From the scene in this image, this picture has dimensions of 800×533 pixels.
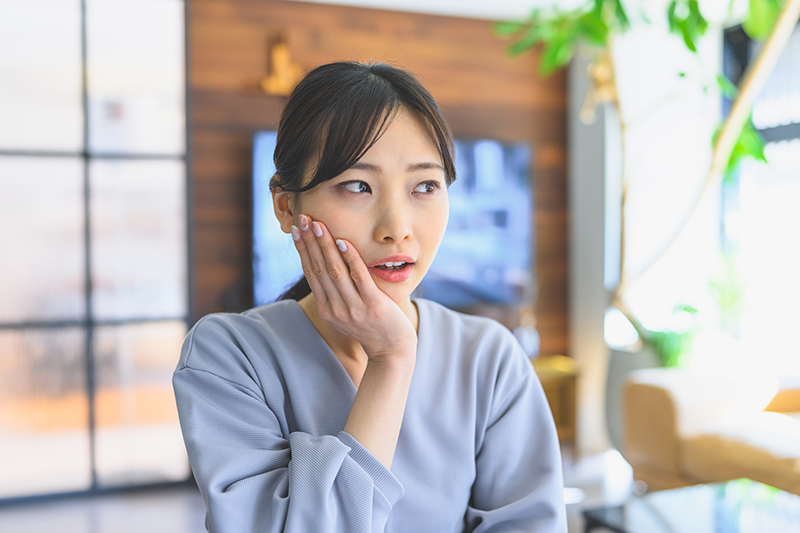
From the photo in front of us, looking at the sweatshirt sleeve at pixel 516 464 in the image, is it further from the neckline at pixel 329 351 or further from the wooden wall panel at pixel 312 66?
the wooden wall panel at pixel 312 66

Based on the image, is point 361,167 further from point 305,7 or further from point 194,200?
point 305,7

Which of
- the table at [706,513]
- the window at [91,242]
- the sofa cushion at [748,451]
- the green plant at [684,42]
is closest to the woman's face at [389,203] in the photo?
the table at [706,513]

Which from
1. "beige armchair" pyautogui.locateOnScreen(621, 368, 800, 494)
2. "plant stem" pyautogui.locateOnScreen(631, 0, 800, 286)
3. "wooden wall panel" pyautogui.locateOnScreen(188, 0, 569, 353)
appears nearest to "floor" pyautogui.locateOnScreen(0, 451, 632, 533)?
"beige armchair" pyautogui.locateOnScreen(621, 368, 800, 494)

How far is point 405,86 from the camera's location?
0.90 m

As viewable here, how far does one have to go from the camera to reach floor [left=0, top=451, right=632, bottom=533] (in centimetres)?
268

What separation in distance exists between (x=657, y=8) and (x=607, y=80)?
2.84ft

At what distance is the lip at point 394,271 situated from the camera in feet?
2.85

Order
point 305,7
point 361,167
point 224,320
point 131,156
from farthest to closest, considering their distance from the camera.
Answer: point 305,7
point 131,156
point 224,320
point 361,167

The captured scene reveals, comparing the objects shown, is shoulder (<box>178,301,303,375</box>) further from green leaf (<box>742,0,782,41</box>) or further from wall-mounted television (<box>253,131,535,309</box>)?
wall-mounted television (<box>253,131,535,309</box>)

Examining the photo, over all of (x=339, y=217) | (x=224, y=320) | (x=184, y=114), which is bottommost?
(x=224, y=320)

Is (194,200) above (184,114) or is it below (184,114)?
below

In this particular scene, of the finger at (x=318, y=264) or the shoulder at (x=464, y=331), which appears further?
the shoulder at (x=464, y=331)

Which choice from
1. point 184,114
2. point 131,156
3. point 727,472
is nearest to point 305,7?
point 184,114

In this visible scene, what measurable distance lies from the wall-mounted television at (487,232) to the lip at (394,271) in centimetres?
275
